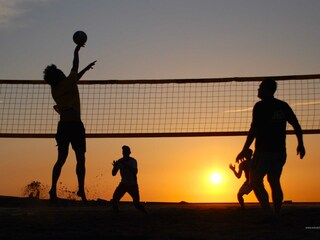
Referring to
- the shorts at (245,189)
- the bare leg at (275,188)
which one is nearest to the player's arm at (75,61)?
the bare leg at (275,188)

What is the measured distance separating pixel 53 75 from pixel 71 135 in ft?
2.80

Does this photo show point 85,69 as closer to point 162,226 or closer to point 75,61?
point 75,61

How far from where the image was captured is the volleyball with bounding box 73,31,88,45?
32.7 feet

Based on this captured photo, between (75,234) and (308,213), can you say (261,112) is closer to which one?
(308,213)

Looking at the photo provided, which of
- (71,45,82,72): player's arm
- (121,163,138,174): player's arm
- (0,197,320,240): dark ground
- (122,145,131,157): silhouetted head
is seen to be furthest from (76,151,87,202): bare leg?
(122,145,131,157): silhouetted head

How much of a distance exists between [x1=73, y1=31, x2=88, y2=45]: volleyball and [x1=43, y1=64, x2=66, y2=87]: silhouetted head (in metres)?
0.64

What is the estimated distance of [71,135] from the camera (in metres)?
9.62

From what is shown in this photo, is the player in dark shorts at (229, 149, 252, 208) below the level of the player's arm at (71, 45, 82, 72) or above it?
below

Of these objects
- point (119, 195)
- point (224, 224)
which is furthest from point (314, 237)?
point (119, 195)

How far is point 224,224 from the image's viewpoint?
7422mm

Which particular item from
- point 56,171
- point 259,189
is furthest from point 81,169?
point 259,189

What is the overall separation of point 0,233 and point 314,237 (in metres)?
2.89

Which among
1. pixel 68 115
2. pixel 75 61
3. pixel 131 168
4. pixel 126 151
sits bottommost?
pixel 131 168

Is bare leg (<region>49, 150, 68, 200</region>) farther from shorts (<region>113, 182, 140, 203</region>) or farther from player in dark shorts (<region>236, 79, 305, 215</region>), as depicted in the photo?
player in dark shorts (<region>236, 79, 305, 215</region>)
